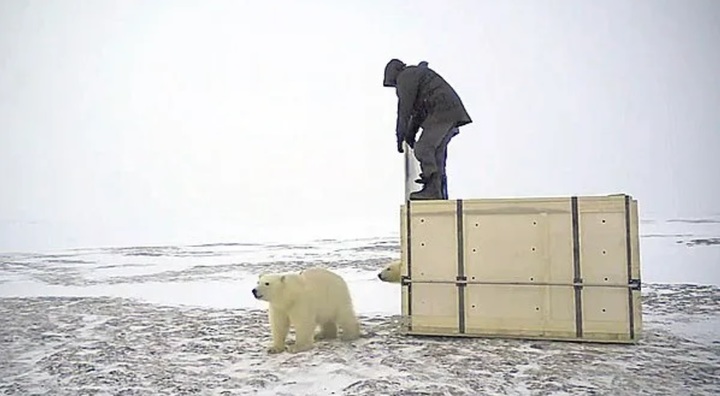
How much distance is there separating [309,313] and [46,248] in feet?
10.8

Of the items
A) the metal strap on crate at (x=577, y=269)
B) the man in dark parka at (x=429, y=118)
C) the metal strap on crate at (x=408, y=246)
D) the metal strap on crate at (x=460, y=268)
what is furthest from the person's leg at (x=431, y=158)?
the metal strap on crate at (x=577, y=269)

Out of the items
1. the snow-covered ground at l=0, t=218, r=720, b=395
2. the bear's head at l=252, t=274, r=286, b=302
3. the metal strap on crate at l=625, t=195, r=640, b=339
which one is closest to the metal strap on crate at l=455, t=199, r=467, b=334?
the snow-covered ground at l=0, t=218, r=720, b=395

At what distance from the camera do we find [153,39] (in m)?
5.23

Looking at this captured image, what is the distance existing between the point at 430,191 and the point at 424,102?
1.53ft

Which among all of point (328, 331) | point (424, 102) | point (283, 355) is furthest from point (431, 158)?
point (283, 355)

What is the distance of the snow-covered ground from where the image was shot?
6.52 ft

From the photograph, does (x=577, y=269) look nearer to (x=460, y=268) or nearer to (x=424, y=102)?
(x=460, y=268)

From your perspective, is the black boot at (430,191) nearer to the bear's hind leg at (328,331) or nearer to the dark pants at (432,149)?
the dark pants at (432,149)

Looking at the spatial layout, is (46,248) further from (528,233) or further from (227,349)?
(528,233)

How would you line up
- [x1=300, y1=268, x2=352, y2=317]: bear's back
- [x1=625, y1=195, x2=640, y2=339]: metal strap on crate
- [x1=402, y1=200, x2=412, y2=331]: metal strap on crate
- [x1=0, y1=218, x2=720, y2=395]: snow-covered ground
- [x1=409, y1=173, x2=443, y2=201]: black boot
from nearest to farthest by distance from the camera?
[x1=0, y1=218, x2=720, y2=395]: snow-covered ground → [x1=625, y1=195, x2=640, y2=339]: metal strap on crate → [x1=300, y1=268, x2=352, y2=317]: bear's back → [x1=402, y1=200, x2=412, y2=331]: metal strap on crate → [x1=409, y1=173, x2=443, y2=201]: black boot

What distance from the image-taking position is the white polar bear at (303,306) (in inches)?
102

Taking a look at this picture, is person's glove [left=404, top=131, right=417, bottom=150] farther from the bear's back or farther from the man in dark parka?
the bear's back

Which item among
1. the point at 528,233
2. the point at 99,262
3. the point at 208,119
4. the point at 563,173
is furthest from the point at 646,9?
the point at 99,262

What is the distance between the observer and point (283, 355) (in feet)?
8.14
